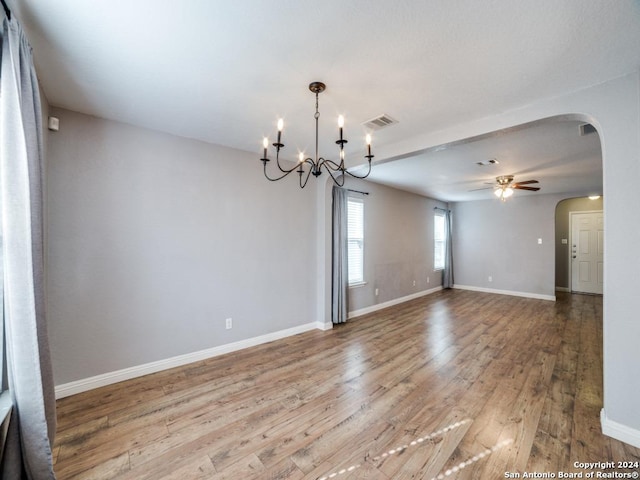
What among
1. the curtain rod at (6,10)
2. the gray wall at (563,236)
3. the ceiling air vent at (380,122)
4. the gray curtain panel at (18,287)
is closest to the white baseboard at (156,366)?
the gray curtain panel at (18,287)

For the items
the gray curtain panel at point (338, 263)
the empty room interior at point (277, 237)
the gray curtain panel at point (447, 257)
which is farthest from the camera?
the gray curtain panel at point (447, 257)

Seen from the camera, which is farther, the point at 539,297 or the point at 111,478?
the point at 539,297

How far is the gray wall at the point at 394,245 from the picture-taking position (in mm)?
5438

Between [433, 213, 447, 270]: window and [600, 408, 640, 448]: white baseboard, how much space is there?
572 centimetres

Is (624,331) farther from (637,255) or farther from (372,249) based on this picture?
(372,249)

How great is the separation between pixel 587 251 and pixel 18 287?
1044 cm

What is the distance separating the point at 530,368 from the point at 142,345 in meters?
4.27

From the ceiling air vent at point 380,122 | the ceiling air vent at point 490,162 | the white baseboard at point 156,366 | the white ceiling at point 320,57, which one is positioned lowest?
the white baseboard at point 156,366

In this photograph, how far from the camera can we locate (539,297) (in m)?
6.70

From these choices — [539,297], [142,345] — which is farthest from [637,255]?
[539,297]

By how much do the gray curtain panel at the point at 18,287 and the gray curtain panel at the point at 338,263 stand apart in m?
3.55

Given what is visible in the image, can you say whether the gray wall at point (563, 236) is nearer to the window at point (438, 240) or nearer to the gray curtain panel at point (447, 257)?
the gray curtain panel at point (447, 257)

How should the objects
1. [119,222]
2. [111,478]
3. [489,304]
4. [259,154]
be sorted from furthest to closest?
[489,304] < [259,154] < [119,222] < [111,478]

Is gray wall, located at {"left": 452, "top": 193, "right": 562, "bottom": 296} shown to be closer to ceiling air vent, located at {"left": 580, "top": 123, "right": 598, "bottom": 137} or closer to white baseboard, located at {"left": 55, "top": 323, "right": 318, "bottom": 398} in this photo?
ceiling air vent, located at {"left": 580, "top": 123, "right": 598, "bottom": 137}
